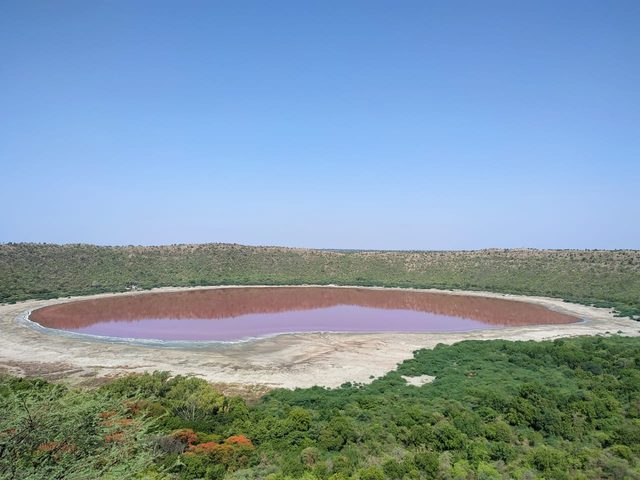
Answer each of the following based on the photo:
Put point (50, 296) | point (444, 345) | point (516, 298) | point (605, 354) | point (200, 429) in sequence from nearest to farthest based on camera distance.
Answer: point (200, 429) < point (605, 354) < point (444, 345) < point (50, 296) < point (516, 298)

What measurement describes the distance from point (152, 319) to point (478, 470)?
32.1 m

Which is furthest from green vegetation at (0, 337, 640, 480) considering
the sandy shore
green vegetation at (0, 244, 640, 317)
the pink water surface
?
green vegetation at (0, 244, 640, 317)

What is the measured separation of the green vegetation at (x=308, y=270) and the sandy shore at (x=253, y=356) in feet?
74.6

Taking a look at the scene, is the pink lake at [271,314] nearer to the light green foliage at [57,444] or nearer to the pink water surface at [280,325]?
the pink water surface at [280,325]

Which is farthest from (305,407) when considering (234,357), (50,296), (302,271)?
(302,271)

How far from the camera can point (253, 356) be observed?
81.6 ft

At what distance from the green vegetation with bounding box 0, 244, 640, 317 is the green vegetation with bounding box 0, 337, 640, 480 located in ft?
115

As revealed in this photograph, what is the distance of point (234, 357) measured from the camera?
2447cm

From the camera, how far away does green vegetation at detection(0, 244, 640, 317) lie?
56438mm

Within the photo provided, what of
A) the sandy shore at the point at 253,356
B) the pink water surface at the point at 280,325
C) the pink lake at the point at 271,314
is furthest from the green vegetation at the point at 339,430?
the pink lake at the point at 271,314

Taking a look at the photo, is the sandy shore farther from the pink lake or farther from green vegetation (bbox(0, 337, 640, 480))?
the pink lake

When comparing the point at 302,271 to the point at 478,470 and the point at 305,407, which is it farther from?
the point at 478,470

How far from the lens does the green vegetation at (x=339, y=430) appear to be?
7973 millimetres

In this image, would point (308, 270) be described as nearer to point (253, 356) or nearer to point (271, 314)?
point (271, 314)
